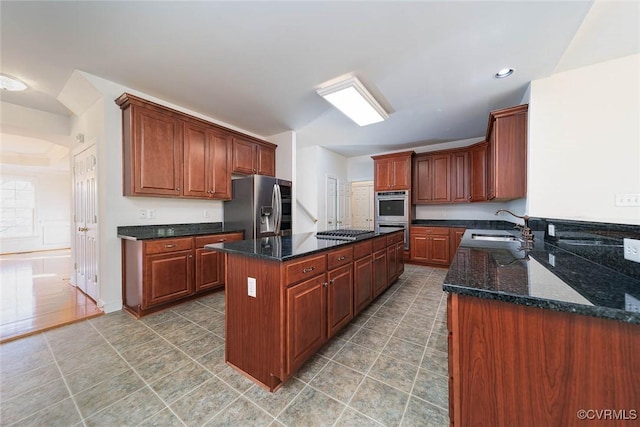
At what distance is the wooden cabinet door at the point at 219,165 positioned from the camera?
11.3 ft

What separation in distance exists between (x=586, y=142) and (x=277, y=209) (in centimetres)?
365

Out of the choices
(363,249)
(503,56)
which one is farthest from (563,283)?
(503,56)

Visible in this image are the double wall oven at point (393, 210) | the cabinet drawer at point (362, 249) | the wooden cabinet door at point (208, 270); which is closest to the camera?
the cabinet drawer at point (362, 249)

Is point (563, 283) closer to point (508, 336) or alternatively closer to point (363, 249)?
point (508, 336)

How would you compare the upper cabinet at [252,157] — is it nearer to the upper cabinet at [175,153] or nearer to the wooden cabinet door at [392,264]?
the upper cabinet at [175,153]

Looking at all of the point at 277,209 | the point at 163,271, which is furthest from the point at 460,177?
the point at 163,271

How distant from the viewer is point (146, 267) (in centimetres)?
251

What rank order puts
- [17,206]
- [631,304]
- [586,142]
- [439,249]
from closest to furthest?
[631,304]
[586,142]
[439,249]
[17,206]

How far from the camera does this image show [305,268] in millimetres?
1625

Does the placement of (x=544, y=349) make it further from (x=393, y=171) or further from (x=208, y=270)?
(x=393, y=171)

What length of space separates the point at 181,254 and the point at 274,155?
8.15 ft

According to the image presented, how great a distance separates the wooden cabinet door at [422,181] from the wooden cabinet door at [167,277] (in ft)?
14.4

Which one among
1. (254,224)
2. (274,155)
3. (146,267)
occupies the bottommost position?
(146,267)

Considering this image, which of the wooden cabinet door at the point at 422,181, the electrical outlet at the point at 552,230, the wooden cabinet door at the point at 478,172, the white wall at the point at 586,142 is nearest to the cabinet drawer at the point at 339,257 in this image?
the electrical outlet at the point at 552,230
